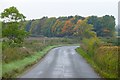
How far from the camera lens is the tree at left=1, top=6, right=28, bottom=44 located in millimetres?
49938

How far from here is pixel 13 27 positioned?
164ft

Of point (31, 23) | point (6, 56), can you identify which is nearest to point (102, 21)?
point (31, 23)

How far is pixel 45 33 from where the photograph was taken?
155m

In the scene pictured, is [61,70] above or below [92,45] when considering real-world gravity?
below

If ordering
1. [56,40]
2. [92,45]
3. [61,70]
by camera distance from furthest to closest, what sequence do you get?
[56,40] → [92,45] → [61,70]

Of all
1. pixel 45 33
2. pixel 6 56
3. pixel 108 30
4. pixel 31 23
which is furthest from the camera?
pixel 31 23

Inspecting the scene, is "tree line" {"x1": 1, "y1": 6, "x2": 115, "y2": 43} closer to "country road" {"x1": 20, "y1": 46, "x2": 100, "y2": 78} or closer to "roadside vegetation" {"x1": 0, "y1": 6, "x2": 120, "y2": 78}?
"roadside vegetation" {"x1": 0, "y1": 6, "x2": 120, "y2": 78}

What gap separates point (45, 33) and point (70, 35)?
19.6m

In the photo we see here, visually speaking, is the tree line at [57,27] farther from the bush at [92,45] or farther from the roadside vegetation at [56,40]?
the bush at [92,45]

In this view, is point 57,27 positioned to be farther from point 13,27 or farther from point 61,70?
point 61,70

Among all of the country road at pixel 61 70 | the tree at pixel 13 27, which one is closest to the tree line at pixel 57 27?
the tree at pixel 13 27

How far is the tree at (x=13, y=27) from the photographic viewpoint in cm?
4994

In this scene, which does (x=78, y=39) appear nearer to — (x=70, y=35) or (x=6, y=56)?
(x=70, y=35)

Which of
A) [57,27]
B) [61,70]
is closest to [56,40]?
[57,27]
